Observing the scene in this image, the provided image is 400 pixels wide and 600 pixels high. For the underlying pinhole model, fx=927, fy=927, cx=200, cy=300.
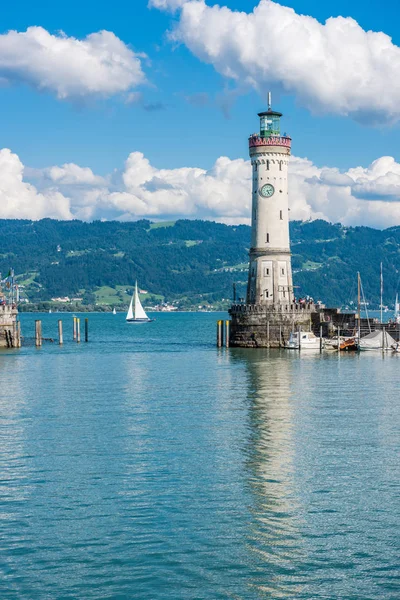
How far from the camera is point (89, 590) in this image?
23734 millimetres

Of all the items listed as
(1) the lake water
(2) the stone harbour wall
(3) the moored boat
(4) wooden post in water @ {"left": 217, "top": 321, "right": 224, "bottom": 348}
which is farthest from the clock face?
(1) the lake water

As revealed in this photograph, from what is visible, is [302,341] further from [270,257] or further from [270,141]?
[270,141]

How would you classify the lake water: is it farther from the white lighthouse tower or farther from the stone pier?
the white lighthouse tower

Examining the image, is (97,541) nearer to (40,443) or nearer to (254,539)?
(254,539)

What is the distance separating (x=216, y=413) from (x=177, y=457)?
12978 millimetres

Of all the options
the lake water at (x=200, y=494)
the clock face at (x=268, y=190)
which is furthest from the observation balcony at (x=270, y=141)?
the lake water at (x=200, y=494)

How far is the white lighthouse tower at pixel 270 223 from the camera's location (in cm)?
10150

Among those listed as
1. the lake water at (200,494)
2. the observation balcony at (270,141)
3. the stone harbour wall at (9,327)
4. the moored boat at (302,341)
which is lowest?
the lake water at (200,494)

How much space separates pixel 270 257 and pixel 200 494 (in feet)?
232

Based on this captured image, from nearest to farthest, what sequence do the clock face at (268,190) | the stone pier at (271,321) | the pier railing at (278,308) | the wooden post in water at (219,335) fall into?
the pier railing at (278,308) → the stone pier at (271,321) → the clock face at (268,190) → the wooden post in water at (219,335)

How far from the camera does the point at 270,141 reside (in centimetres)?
10162

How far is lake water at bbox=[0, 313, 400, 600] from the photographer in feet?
80.7

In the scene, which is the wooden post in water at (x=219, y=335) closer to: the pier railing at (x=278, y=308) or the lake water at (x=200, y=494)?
the pier railing at (x=278, y=308)

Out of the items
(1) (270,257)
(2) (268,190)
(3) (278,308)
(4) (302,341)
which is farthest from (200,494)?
(2) (268,190)
